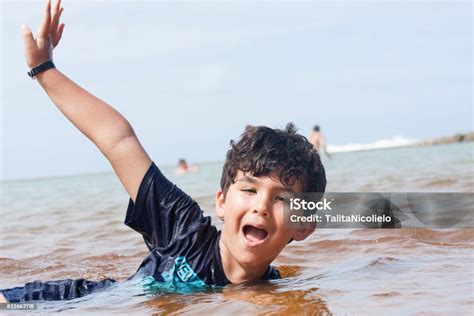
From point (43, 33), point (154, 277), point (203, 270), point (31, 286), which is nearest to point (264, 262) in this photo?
point (203, 270)

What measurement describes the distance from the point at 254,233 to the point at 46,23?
1.37 metres

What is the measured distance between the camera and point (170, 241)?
3287 mm

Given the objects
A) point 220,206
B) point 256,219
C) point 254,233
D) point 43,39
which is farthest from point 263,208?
point 43,39

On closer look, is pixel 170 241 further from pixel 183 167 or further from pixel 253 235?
pixel 183 167

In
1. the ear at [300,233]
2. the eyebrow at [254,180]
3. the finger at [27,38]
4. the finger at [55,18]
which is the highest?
the finger at [55,18]

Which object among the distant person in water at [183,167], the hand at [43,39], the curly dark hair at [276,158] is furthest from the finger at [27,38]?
the distant person in water at [183,167]

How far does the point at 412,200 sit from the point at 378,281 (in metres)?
1.77

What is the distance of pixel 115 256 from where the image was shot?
5254mm

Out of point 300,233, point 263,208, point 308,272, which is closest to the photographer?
point 263,208

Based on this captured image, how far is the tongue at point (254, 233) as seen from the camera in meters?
3.04

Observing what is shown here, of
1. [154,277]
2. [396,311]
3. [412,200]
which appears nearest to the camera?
[396,311]

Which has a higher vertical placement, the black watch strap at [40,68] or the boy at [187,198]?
the black watch strap at [40,68]

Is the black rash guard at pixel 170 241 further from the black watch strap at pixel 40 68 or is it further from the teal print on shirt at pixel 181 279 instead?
the black watch strap at pixel 40 68

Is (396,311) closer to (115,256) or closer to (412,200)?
(412,200)
